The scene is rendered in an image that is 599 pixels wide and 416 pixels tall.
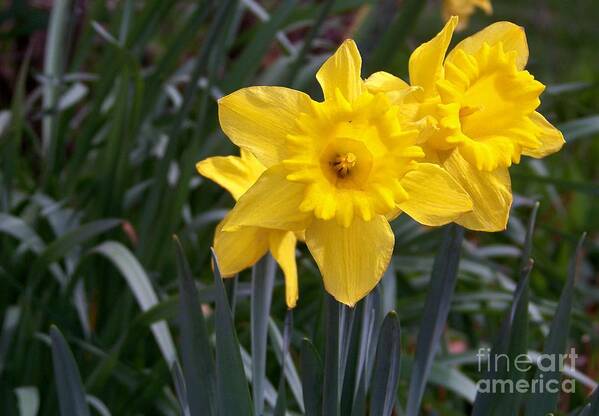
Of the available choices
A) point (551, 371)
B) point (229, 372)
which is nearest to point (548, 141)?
point (551, 371)

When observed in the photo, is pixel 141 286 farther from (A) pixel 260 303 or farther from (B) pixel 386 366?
(B) pixel 386 366

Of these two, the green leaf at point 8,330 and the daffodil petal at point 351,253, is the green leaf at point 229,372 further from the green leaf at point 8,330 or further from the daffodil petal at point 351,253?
the green leaf at point 8,330

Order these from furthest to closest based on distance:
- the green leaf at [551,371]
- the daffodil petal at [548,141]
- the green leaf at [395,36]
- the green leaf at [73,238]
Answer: the green leaf at [395,36]
the green leaf at [73,238]
the green leaf at [551,371]
the daffodil petal at [548,141]

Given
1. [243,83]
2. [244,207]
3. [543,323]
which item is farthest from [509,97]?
[243,83]

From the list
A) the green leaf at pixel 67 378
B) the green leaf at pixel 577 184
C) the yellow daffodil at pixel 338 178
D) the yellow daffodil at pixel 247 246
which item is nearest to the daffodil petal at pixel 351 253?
the yellow daffodil at pixel 338 178

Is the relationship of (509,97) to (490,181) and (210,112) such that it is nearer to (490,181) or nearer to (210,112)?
(490,181)

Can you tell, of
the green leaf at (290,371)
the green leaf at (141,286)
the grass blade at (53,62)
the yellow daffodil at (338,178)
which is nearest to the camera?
the yellow daffodil at (338,178)
